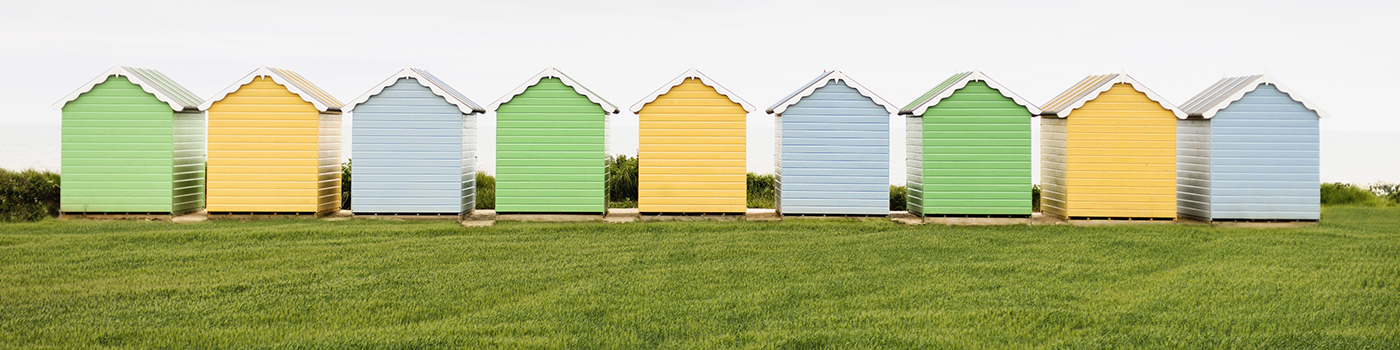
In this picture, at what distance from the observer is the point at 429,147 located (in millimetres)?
15648

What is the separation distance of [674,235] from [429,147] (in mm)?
4142

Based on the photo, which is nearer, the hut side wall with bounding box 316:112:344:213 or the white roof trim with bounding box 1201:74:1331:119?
the white roof trim with bounding box 1201:74:1331:119

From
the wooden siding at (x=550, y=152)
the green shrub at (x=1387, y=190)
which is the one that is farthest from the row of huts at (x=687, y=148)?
the green shrub at (x=1387, y=190)

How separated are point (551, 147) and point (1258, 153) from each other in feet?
33.8

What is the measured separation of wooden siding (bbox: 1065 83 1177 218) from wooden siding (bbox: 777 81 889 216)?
2.80 metres

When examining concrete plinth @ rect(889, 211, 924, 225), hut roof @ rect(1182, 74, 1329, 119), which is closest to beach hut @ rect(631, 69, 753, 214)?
concrete plinth @ rect(889, 211, 924, 225)

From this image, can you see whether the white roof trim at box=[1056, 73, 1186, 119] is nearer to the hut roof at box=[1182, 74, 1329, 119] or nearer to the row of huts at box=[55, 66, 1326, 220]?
the row of huts at box=[55, 66, 1326, 220]

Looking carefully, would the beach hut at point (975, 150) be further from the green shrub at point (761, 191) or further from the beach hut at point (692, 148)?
the green shrub at point (761, 191)

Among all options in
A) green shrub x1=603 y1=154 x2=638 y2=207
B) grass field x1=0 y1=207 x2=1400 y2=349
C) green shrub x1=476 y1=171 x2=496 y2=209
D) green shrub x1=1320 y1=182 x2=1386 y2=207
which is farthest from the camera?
green shrub x1=1320 y1=182 x2=1386 y2=207

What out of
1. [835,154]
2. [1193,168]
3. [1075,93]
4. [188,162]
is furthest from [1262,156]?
[188,162]

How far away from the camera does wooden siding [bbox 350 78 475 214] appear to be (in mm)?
15602

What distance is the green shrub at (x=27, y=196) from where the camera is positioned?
16.2 metres

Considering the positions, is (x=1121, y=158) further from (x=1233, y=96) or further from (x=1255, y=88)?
(x=1255, y=88)

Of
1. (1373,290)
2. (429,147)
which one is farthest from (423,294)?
(1373,290)
